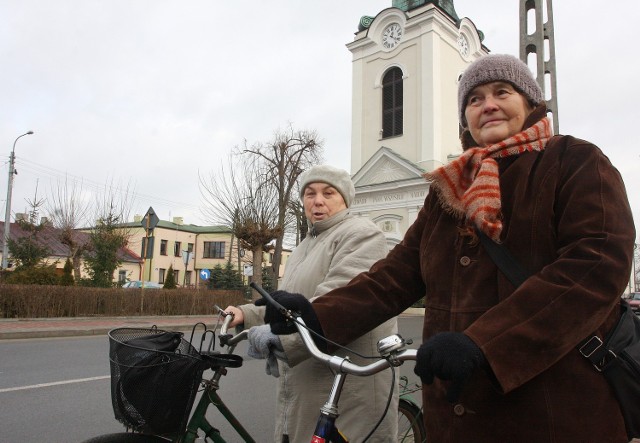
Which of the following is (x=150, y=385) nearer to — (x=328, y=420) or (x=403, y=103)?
(x=328, y=420)

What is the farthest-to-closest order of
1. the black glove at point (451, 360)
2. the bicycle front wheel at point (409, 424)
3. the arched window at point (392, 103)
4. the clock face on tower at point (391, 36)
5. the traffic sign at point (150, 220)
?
the clock face on tower at point (391, 36), the arched window at point (392, 103), the traffic sign at point (150, 220), the bicycle front wheel at point (409, 424), the black glove at point (451, 360)

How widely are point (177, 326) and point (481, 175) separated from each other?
1427 cm

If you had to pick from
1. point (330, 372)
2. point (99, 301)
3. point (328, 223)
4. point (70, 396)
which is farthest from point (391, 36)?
point (330, 372)

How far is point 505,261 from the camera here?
1.55 meters

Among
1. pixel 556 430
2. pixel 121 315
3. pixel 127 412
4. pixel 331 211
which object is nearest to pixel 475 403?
pixel 556 430

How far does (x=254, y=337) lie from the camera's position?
2.12m

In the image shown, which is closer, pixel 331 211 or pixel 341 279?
pixel 341 279

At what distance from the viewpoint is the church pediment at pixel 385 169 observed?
25.8 m

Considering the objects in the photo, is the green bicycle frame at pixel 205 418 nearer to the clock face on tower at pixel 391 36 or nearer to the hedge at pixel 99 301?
the hedge at pixel 99 301

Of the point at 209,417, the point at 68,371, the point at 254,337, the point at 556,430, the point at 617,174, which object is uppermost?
the point at 617,174

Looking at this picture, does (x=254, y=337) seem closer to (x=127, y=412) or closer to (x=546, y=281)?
(x=127, y=412)

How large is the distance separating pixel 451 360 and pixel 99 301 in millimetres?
17269

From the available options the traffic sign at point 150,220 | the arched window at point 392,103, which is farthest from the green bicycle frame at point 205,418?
the arched window at point 392,103

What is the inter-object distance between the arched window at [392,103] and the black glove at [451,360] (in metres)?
Answer: 26.3
